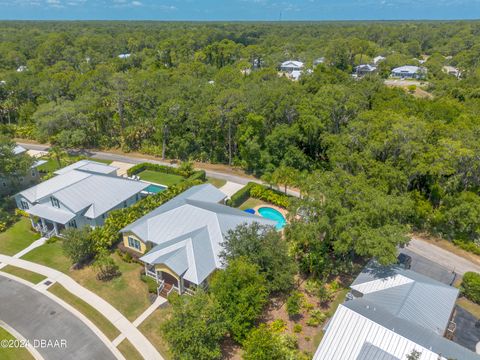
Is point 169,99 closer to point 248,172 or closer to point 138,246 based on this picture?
point 248,172

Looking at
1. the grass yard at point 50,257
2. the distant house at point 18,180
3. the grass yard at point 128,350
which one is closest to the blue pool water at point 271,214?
the grass yard at point 128,350

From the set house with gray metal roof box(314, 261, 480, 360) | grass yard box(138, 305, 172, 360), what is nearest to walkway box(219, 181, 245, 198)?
grass yard box(138, 305, 172, 360)

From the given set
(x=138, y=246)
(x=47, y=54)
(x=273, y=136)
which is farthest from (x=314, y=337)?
(x=47, y=54)

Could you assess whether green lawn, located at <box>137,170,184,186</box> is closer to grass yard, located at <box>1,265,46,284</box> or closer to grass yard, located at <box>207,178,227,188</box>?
grass yard, located at <box>207,178,227,188</box>

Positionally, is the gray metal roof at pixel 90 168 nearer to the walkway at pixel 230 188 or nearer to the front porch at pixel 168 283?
the walkway at pixel 230 188

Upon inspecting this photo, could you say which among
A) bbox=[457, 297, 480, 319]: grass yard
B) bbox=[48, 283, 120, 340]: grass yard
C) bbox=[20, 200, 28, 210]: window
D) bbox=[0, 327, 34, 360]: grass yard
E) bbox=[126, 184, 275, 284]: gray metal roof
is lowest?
bbox=[457, 297, 480, 319]: grass yard

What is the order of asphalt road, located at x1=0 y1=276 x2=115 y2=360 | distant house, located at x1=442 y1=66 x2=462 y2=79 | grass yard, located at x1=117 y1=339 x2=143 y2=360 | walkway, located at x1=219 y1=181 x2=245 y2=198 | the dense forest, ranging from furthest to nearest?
distant house, located at x1=442 y1=66 x2=462 y2=79 < walkway, located at x1=219 y1=181 x2=245 y2=198 < the dense forest < asphalt road, located at x1=0 y1=276 x2=115 y2=360 < grass yard, located at x1=117 y1=339 x2=143 y2=360
